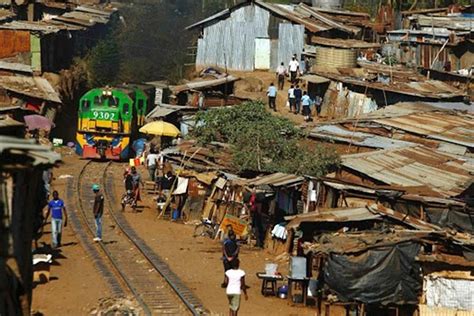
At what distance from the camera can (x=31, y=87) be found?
3597cm

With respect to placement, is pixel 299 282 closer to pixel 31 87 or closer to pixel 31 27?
pixel 31 87

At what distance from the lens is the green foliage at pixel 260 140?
23328 mm

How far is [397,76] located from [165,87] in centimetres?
944

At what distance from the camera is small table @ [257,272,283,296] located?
59.4 ft

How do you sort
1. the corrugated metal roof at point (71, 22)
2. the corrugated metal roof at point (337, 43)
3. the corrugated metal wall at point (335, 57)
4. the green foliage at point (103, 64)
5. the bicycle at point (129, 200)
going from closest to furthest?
the bicycle at point (129, 200)
the corrugated metal roof at point (71, 22)
the corrugated metal wall at point (335, 57)
the corrugated metal roof at point (337, 43)
the green foliage at point (103, 64)

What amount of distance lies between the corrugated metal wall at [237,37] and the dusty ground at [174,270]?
18.2m

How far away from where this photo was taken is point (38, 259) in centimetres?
1772

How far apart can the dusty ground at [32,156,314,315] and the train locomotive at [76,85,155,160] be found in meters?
8.18

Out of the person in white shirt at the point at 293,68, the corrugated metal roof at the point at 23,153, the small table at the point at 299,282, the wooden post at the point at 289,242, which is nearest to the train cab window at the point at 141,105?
the person in white shirt at the point at 293,68

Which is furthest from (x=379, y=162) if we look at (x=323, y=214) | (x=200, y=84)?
(x=200, y=84)

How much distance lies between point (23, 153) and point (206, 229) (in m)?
15.8

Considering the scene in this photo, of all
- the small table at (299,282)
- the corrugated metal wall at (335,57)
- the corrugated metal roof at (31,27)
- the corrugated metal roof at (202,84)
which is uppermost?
the corrugated metal roof at (31,27)

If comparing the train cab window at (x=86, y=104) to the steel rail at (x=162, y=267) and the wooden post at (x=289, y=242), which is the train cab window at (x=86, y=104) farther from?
the wooden post at (x=289, y=242)

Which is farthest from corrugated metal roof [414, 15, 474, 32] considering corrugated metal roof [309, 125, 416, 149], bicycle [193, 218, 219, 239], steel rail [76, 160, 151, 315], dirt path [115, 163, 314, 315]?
bicycle [193, 218, 219, 239]
